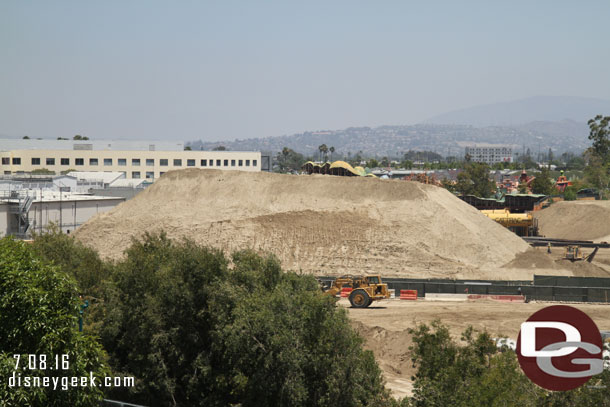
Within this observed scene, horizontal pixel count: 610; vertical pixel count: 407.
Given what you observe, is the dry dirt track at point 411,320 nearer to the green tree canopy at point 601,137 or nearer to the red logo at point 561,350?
the red logo at point 561,350

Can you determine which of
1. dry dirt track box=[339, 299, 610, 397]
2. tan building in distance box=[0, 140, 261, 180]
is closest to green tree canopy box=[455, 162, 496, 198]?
tan building in distance box=[0, 140, 261, 180]

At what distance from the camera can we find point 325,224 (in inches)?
2153

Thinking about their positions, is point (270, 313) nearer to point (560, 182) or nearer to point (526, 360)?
A: point (526, 360)

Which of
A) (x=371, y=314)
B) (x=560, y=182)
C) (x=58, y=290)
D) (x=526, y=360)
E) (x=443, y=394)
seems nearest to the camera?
(x=526, y=360)

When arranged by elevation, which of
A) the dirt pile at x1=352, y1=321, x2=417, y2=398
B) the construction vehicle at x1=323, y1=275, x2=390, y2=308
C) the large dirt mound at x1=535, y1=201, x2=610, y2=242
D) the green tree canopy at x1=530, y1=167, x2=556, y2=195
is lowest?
the dirt pile at x1=352, y1=321, x2=417, y2=398

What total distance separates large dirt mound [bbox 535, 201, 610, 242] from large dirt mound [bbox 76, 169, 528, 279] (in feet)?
74.5

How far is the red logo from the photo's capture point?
10.8m

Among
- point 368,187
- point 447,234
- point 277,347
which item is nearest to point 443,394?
point 277,347

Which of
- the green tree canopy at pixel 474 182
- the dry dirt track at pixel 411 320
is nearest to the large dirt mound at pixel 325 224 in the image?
the dry dirt track at pixel 411 320

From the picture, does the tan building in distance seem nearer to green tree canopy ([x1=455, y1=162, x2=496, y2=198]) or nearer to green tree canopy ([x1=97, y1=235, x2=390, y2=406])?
green tree canopy ([x1=455, y1=162, x2=496, y2=198])

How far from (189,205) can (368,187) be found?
54.6 ft

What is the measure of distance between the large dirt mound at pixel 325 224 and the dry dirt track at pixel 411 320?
8990 mm

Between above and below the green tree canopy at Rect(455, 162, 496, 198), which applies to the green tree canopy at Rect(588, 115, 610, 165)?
above

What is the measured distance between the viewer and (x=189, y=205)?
6153cm
